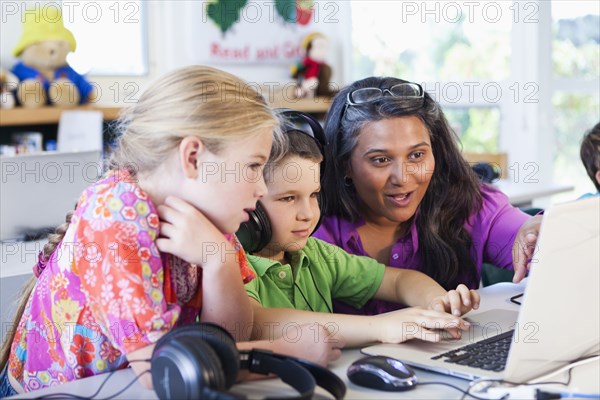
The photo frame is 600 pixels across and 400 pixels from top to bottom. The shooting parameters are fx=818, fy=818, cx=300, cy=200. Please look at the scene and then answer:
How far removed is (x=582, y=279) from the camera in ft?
3.27

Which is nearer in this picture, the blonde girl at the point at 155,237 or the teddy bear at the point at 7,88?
the blonde girl at the point at 155,237

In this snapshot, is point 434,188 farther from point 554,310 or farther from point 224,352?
point 224,352

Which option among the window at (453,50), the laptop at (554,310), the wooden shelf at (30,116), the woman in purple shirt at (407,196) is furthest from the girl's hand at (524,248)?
the window at (453,50)

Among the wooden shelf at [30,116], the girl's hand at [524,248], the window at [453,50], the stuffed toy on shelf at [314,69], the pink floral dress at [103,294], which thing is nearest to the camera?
the pink floral dress at [103,294]

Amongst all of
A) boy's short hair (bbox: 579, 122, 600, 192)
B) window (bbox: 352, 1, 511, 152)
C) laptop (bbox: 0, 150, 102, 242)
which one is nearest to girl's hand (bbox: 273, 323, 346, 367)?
laptop (bbox: 0, 150, 102, 242)

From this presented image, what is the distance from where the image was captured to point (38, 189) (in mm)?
2252

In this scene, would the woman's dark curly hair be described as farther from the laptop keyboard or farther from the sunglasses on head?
the laptop keyboard

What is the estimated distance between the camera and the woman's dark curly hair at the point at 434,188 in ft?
5.52

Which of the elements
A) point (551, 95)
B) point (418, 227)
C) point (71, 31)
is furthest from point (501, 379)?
point (551, 95)

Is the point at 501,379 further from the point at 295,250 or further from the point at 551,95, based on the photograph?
the point at 551,95

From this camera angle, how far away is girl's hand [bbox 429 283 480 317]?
1316mm

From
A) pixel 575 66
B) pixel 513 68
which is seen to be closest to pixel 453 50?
pixel 513 68

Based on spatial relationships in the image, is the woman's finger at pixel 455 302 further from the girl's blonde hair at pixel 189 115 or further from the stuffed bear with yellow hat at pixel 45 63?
the stuffed bear with yellow hat at pixel 45 63

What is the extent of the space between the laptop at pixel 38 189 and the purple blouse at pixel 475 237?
0.83 meters
